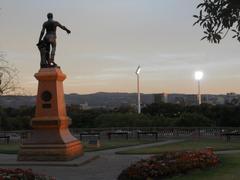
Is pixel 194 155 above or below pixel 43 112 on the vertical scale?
below

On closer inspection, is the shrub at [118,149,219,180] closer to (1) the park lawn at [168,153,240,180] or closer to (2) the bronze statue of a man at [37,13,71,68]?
(1) the park lawn at [168,153,240,180]

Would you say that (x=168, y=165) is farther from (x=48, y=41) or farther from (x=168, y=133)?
(x=168, y=133)

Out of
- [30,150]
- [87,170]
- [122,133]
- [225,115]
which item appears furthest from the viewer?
[225,115]

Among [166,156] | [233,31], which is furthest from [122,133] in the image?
[233,31]

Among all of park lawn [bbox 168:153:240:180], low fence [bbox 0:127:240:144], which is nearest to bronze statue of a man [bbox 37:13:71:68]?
park lawn [bbox 168:153:240:180]

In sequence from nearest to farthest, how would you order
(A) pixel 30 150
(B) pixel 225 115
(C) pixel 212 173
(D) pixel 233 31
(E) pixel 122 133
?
(D) pixel 233 31 → (C) pixel 212 173 → (A) pixel 30 150 → (E) pixel 122 133 → (B) pixel 225 115

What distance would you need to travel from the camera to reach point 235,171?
1382 centimetres

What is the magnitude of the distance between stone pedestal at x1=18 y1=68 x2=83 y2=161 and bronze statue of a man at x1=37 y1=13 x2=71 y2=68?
1.59 feet

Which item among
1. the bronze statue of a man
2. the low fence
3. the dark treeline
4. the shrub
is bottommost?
the shrub

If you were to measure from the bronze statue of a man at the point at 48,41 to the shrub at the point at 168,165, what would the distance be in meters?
7.84

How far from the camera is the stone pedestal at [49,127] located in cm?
2000

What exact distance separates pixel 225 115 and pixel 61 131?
3592cm

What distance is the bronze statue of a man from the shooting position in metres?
21.2

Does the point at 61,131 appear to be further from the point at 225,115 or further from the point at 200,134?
the point at 225,115
